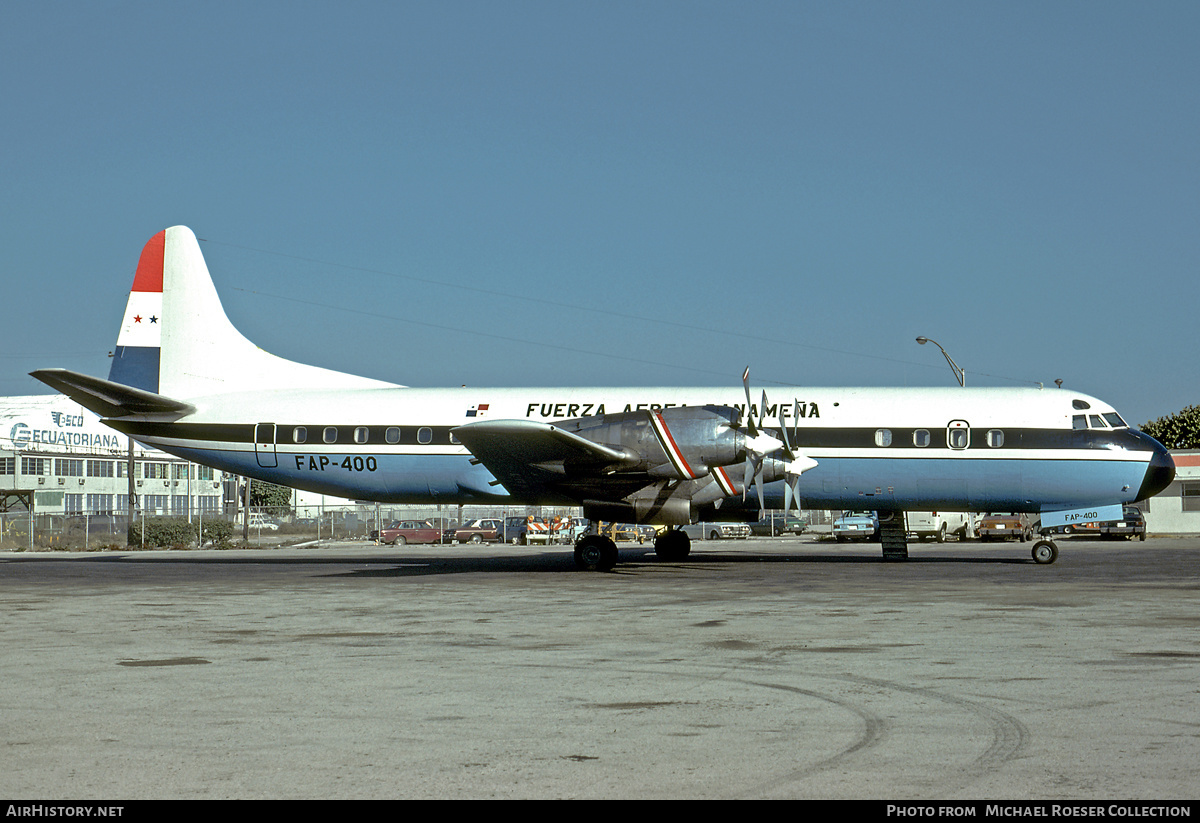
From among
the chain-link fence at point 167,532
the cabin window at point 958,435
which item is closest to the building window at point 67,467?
the chain-link fence at point 167,532

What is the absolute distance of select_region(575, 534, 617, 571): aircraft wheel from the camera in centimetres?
2673

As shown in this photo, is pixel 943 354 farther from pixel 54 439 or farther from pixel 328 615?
pixel 54 439

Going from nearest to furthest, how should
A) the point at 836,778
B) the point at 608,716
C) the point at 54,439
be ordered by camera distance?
1. the point at 836,778
2. the point at 608,716
3. the point at 54,439

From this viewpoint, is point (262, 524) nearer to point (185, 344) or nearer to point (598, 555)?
point (185, 344)

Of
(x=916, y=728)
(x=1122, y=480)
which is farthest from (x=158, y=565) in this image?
(x=916, y=728)

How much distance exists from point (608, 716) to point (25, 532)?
190 ft

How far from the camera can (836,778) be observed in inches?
252

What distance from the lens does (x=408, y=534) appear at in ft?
199

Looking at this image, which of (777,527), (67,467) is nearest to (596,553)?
(777,527)

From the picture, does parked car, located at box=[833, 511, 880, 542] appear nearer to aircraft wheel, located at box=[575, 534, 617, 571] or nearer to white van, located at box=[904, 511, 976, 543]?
white van, located at box=[904, 511, 976, 543]

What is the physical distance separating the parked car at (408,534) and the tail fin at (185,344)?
2806 centimetres

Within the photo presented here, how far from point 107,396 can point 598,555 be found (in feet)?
45.5

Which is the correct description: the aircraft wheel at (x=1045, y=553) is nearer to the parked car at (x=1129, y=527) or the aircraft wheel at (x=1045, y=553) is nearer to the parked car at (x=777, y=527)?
the parked car at (x=1129, y=527)
